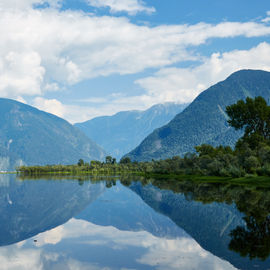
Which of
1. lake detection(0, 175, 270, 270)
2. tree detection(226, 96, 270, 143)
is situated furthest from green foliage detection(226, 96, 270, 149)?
lake detection(0, 175, 270, 270)

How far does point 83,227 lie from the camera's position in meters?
30.4

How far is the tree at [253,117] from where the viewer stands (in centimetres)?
10944

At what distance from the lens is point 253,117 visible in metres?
112

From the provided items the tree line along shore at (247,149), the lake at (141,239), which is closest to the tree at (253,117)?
the tree line along shore at (247,149)

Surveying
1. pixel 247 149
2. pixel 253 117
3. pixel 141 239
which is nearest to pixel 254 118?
pixel 253 117

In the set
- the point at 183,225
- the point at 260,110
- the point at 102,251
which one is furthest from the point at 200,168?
the point at 102,251

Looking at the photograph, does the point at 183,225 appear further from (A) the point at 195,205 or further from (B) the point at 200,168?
(B) the point at 200,168

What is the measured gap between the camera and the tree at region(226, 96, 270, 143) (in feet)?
359

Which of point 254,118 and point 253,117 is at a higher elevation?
point 253,117

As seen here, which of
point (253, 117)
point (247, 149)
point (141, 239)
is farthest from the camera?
point (253, 117)

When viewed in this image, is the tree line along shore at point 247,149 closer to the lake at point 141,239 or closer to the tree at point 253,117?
the tree at point 253,117

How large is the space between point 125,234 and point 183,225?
5809 mm

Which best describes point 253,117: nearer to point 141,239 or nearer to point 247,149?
point 247,149

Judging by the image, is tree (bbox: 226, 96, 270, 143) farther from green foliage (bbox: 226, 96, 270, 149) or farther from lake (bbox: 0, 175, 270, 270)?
lake (bbox: 0, 175, 270, 270)
